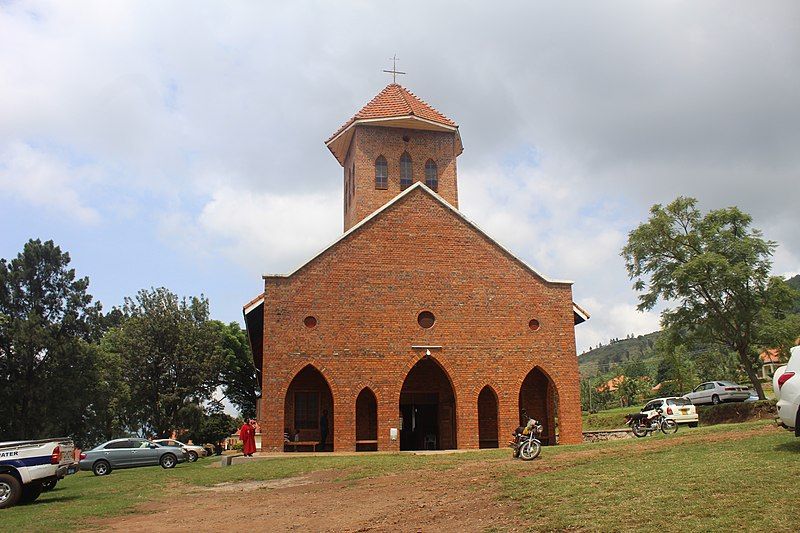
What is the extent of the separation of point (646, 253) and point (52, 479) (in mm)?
27621


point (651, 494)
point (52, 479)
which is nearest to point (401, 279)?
point (52, 479)

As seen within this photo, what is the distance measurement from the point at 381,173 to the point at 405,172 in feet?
3.85

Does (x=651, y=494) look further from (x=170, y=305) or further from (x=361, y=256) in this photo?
(x=170, y=305)

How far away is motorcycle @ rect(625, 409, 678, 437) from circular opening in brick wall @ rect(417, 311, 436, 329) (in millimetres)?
7903

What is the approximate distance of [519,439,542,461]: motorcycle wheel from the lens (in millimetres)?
16422

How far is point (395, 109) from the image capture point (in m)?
32.5

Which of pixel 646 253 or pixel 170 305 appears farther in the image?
pixel 170 305

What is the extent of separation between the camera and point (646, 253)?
1325 inches

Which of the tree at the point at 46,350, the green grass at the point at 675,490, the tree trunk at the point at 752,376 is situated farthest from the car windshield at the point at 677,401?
the tree at the point at 46,350

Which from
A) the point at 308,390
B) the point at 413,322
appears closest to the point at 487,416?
the point at 413,322

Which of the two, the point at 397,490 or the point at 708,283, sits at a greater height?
the point at 708,283

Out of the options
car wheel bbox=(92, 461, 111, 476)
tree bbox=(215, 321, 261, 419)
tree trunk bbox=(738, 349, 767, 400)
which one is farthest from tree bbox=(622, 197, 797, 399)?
tree bbox=(215, 321, 261, 419)

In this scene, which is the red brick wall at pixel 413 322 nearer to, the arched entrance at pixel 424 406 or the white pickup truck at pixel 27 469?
the arched entrance at pixel 424 406

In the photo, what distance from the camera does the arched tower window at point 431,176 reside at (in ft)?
106
